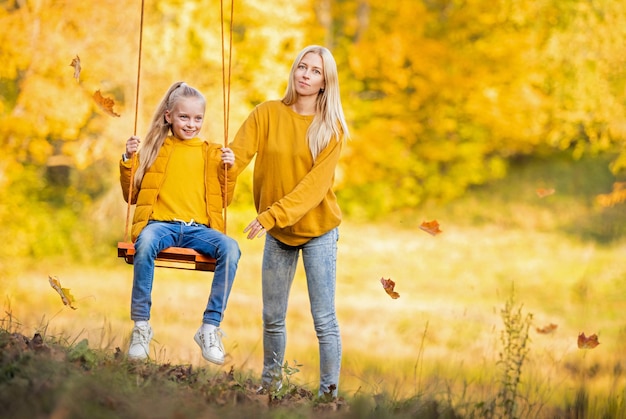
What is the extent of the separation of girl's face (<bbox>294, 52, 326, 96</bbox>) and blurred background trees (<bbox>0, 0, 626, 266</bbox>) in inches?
301

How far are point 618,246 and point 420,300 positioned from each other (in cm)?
421

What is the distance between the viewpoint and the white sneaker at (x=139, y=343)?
13.4 feet

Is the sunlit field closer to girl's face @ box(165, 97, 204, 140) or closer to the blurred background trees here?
the blurred background trees

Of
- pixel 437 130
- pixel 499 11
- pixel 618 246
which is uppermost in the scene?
pixel 499 11

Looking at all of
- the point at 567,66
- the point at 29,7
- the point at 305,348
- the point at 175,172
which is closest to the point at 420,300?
the point at 305,348

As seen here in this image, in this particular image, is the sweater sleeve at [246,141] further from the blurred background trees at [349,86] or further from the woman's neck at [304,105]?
the blurred background trees at [349,86]

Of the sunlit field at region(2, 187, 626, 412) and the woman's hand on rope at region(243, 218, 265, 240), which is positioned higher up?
the woman's hand on rope at region(243, 218, 265, 240)

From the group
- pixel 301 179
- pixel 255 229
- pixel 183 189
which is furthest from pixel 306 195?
pixel 183 189

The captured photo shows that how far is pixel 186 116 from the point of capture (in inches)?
176

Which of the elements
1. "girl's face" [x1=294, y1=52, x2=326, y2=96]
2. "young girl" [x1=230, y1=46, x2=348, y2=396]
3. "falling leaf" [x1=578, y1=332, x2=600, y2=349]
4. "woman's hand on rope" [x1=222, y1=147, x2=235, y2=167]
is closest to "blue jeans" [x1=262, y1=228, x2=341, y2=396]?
"young girl" [x1=230, y1=46, x2=348, y2=396]

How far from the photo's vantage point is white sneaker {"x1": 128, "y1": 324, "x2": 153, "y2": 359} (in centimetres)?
407

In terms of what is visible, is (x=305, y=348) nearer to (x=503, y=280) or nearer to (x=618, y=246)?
(x=503, y=280)

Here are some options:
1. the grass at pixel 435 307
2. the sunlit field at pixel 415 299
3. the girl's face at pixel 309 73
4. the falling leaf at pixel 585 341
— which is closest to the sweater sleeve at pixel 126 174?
the grass at pixel 435 307

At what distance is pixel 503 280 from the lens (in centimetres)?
1432
